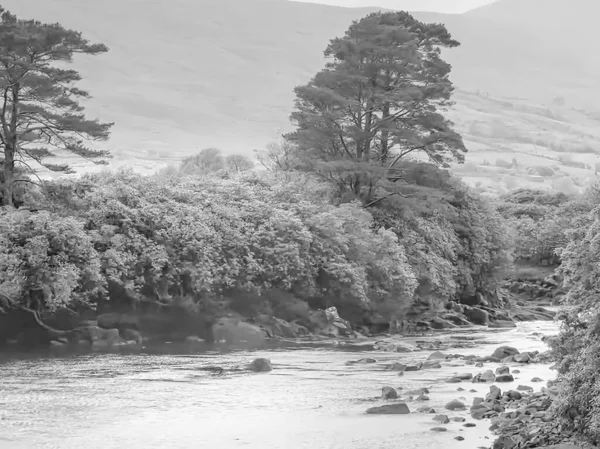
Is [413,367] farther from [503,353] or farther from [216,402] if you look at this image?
[216,402]

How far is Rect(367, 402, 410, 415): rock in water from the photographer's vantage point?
22.5 meters

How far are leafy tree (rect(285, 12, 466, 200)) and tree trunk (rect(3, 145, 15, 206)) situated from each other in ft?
82.6

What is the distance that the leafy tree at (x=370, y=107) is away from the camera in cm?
6694

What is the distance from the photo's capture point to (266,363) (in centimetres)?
3262

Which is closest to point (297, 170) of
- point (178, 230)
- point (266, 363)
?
point (178, 230)

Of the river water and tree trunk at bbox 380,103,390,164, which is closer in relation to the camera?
the river water

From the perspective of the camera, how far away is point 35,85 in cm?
4644

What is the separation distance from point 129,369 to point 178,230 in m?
15.8

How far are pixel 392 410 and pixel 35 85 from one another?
31.8 m

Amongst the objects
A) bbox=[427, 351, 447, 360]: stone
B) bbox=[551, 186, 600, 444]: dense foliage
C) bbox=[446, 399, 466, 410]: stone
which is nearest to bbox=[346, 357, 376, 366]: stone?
bbox=[427, 351, 447, 360]: stone

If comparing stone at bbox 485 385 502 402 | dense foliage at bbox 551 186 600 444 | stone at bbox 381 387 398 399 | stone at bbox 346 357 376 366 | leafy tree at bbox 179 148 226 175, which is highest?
leafy tree at bbox 179 148 226 175

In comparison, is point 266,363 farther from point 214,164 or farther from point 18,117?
point 214,164

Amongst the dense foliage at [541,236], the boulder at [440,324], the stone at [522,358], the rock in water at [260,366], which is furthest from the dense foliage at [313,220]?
the dense foliage at [541,236]

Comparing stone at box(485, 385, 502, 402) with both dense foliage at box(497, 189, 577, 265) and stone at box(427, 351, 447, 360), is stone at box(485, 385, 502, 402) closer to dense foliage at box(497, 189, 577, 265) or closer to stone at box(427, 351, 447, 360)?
stone at box(427, 351, 447, 360)
